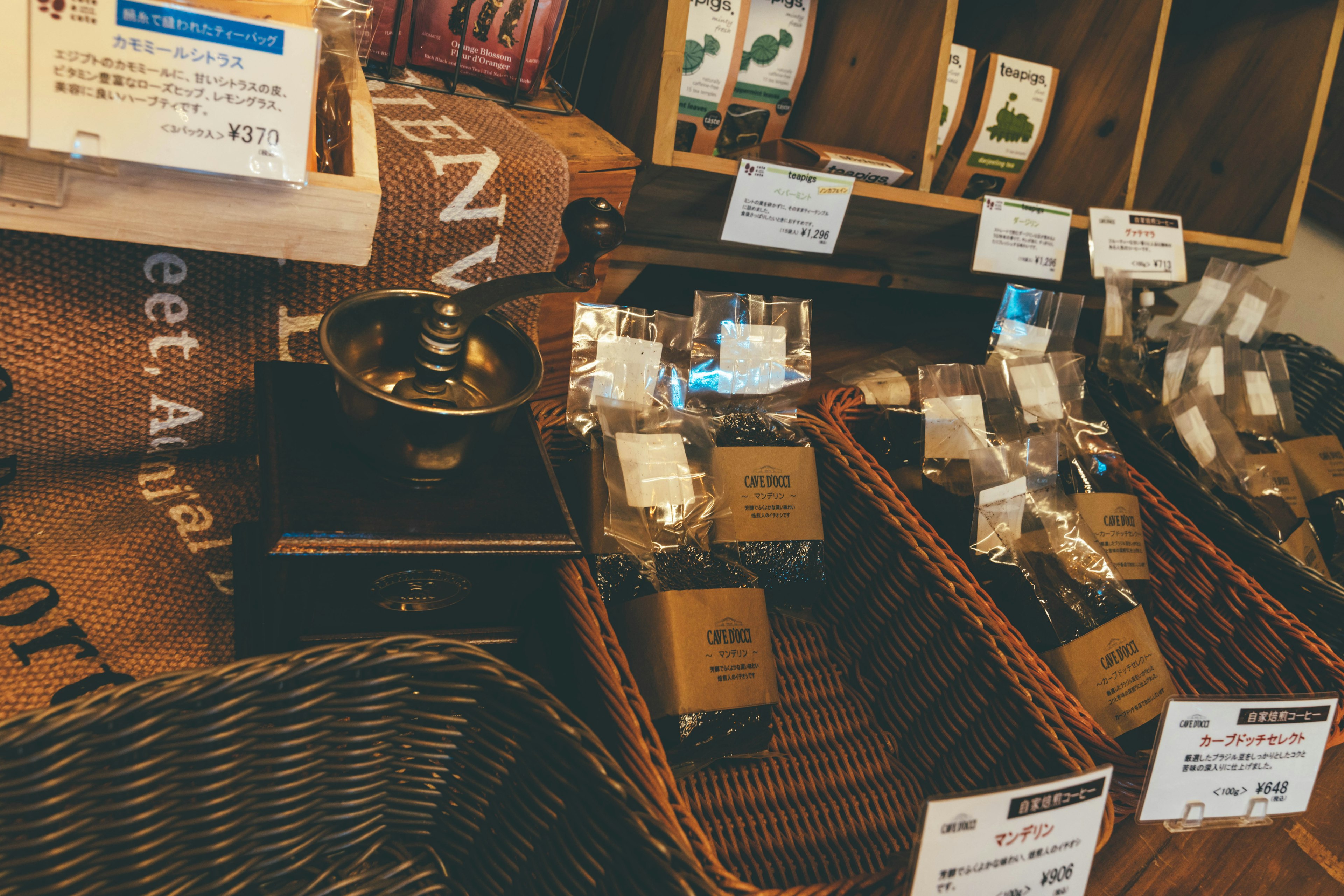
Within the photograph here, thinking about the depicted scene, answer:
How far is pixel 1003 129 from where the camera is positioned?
1.51m

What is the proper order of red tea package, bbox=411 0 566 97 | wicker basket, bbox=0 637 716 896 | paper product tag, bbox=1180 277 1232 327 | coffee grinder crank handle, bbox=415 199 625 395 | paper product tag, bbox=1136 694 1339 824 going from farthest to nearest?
paper product tag, bbox=1180 277 1232 327 < red tea package, bbox=411 0 566 97 < paper product tag, bbox=1136 694 1339 824 < coffee grinder crank handle, bbox=415 199 625 395 < wicker basket, bbox=0 637 716 896

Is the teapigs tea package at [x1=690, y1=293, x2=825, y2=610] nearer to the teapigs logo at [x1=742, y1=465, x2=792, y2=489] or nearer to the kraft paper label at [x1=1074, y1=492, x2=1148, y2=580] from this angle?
the teapigs logo at [x1=742, y1=465, x2=792, y2=489]

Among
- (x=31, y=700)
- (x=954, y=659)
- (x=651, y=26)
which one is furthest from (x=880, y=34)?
(x=31, y=700)

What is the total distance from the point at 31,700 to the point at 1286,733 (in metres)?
1.28

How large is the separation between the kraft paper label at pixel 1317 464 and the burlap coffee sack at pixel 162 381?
1.54 m

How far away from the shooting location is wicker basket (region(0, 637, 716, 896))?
59 cm

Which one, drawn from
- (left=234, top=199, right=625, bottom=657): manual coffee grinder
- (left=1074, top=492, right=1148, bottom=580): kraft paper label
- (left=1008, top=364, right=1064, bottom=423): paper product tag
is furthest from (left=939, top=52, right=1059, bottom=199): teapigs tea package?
(left=234, top=199, right=625, bottom=657): manual coffee grinder

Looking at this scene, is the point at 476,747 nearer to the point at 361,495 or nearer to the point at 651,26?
the point at 361,495

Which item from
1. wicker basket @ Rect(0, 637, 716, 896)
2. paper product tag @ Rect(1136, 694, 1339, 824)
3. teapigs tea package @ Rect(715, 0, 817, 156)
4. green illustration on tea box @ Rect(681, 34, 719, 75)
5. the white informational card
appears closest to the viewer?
the white informational card

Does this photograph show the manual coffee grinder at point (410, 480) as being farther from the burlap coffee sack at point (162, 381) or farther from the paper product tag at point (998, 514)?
the paper product tag at point (998, 514)

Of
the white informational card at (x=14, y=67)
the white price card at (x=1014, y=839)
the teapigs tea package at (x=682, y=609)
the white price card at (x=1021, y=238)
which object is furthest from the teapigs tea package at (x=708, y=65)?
the white price card at (x=1014, y=839)

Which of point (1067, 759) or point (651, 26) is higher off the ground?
point (651, 26)

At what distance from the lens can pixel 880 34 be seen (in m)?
1.34

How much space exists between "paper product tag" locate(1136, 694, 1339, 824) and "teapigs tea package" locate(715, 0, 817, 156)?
1.12m
